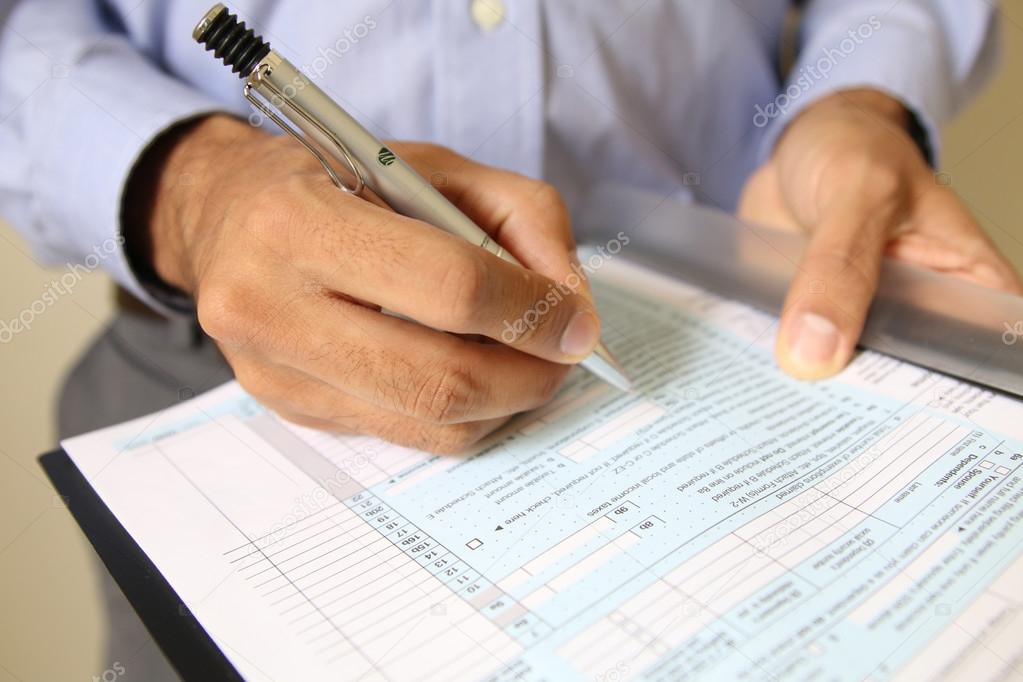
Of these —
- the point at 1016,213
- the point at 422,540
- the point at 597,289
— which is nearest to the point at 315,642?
the point at 422,540

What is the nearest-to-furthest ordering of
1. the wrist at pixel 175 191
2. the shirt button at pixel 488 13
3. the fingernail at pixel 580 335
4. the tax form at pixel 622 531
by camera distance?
1. the tax form at pixel 622 531
2. the fingernail at pixel 580 335
3. the wrist at pixel 175 191
4. the shirt button at pixel 488 13

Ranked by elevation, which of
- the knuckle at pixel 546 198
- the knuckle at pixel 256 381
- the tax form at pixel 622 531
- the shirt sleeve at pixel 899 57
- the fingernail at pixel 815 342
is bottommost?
the tax form at pixel 622 531

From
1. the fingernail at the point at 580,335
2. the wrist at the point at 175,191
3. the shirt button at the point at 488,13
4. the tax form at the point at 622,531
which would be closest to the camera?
the tax form at the point at 622,531

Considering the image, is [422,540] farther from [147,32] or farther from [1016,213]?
[1016,213]

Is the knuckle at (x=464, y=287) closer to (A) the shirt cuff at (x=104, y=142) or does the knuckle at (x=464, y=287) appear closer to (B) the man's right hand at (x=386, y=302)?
(B) the man's right hand at (x=386, y=302)

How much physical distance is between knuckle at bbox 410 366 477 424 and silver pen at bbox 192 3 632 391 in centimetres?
7

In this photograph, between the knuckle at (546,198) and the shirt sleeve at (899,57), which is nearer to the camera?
the knuckle at (546,198)

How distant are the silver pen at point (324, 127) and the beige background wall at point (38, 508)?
23cm

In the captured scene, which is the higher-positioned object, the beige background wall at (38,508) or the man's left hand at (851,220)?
the man's left hand at (851,220)

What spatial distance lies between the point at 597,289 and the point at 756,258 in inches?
4.9

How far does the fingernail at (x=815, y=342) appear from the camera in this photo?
46 centimetres

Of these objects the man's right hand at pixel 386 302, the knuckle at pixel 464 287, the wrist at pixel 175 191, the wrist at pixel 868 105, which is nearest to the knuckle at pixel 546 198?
the man's right hand at pixel 386 302

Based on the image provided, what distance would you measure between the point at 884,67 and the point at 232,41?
591mm

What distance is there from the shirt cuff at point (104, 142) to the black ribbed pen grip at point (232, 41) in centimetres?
19
